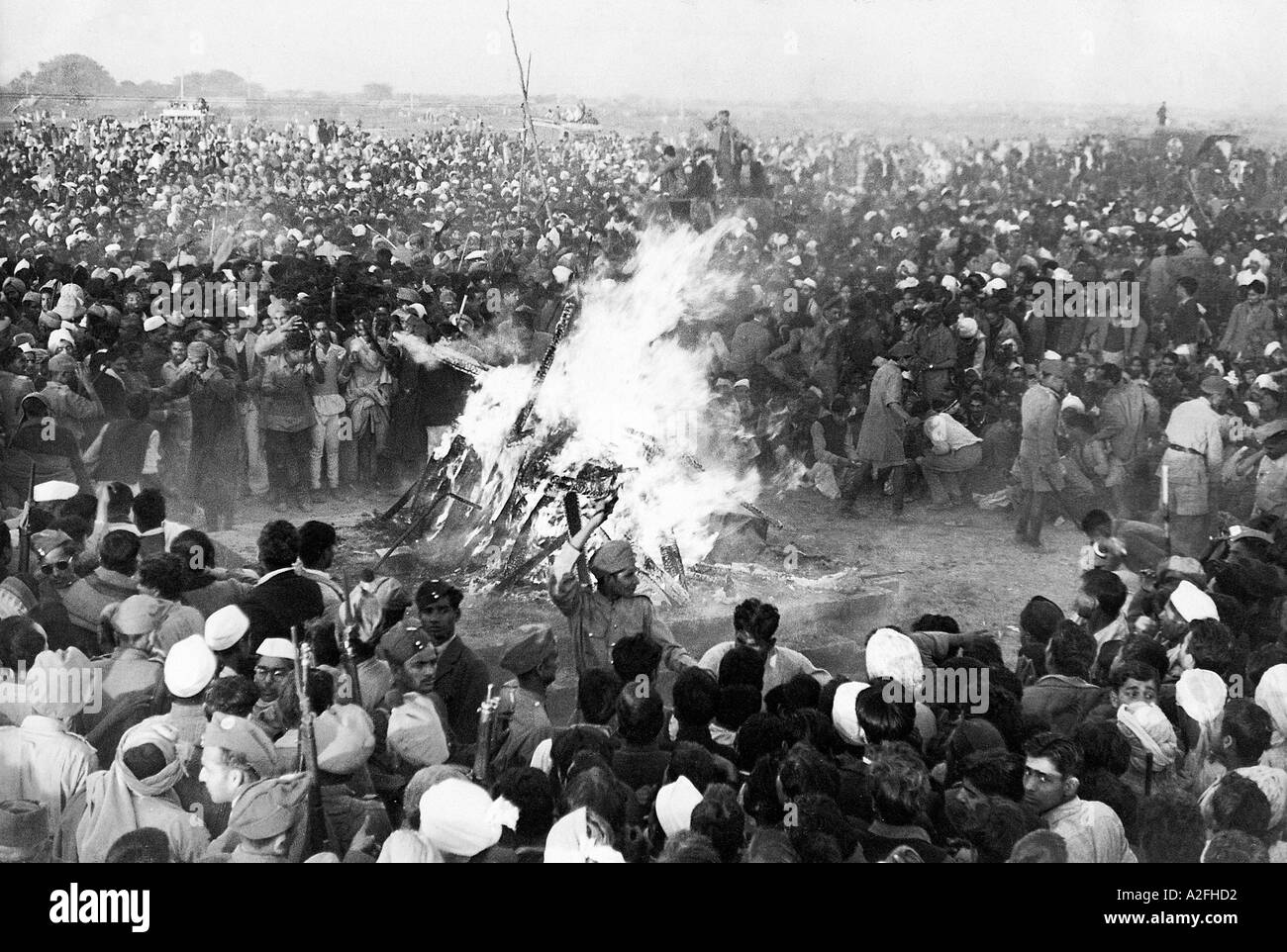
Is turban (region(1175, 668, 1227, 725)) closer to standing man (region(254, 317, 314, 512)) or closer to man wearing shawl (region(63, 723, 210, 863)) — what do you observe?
standing man (region(254, 317, 314, 512))

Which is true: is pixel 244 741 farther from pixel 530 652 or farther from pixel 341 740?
pixel 530 652

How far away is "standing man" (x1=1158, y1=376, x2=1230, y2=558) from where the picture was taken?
429 inches

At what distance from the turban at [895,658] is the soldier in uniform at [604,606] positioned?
1.09 meters

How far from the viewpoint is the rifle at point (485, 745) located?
9.81 m

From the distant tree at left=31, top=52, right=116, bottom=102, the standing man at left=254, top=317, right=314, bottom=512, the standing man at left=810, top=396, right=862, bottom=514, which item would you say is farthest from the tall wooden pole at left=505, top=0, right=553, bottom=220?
the distant tree at left=31, top=52, right=116, bottom=102

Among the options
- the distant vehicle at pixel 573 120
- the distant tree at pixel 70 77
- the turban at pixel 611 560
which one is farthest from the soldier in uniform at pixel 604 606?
the distant tree at pixel 70 77

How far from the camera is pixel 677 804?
358 inches

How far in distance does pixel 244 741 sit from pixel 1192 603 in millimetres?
5563

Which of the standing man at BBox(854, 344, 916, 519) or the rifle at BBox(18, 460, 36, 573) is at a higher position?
the standing man at BBox(854, 344, 916, 519)

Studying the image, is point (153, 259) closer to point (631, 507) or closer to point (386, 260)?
point (386, 260)

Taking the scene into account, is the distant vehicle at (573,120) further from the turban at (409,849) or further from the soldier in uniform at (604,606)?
the turban at (409,849)

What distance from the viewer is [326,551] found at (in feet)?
35.0

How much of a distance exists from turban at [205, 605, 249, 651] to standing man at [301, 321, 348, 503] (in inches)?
47.6
